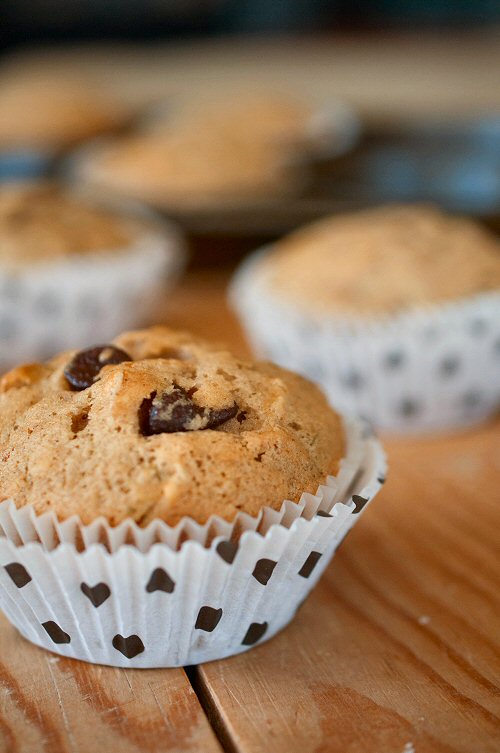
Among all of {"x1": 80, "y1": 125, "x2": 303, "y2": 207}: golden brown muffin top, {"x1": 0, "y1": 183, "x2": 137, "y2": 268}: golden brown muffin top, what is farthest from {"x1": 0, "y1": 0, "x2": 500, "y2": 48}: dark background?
{"x1": 0, "y1": 183, "x2": 137, "y2": 268}: golden brown muffin top

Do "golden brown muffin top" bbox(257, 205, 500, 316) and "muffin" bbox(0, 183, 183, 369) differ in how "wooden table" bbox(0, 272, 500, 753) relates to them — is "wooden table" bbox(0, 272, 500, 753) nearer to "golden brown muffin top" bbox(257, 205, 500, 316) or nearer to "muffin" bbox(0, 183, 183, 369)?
"golden brown muffin top" bbox(257, 205, 500, 316)

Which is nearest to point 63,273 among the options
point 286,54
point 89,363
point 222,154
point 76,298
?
point 76,298

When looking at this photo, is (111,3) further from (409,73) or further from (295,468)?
(295,468)

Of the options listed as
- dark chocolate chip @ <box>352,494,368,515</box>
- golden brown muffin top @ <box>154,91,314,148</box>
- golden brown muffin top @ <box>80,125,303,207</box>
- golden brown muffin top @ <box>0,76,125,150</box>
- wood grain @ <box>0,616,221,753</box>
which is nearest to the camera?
wood grain @ <box>0,616,221,753</box>

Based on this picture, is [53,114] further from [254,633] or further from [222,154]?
[254,633]

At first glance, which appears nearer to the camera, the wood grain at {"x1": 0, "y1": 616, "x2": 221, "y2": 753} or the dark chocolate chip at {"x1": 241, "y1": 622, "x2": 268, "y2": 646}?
the wood grain at {"x1": 0, "y1": 616, "x2": 221, "y2": 753}

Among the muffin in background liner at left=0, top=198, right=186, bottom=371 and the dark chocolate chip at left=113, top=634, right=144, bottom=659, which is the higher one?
the dark chocolate chip at left=113, top=634, right=144, bottom=659
